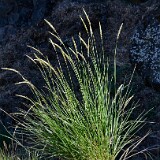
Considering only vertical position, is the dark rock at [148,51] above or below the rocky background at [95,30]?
above

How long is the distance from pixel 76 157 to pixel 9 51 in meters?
6.32

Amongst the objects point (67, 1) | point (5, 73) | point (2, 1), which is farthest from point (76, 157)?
point (2, 1)

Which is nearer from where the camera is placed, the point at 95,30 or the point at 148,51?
the point at 148,51

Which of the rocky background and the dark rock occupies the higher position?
the dark rock

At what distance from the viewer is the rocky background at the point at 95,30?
22.9 feet

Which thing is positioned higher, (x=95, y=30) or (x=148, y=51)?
(x=148, y=51)

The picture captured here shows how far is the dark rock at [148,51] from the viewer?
691 centimetres

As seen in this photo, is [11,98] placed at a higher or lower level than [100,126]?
lower

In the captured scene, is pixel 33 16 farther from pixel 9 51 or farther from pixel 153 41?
pixel 153 41

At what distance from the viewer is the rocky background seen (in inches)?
274

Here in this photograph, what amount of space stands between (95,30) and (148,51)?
2950mm

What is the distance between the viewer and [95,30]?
9914 millimetres

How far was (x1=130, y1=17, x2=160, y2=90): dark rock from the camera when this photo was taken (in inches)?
272

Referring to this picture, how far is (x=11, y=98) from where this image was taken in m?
8.34
